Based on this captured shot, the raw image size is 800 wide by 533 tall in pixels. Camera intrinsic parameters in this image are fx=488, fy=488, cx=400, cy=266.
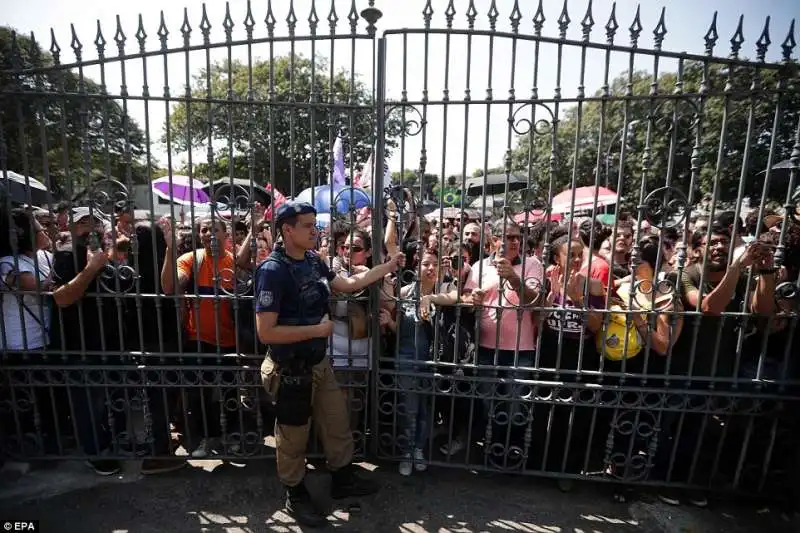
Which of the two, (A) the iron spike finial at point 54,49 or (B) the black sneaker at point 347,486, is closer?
(A) the iron spike finial at point 54,49

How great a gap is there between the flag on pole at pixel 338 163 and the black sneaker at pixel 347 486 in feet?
6.55

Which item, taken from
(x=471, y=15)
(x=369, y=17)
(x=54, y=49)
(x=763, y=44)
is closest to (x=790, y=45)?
(x=763, y=44)

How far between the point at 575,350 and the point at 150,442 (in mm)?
3172

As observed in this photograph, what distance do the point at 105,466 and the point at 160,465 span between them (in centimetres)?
39

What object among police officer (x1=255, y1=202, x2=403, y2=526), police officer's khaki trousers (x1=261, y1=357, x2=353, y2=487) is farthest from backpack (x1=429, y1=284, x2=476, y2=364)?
police officer's khaki trousers (x1=261, y1=357, x2=353, y2=487)

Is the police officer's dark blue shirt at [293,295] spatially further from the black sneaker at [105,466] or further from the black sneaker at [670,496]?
the black sneaker at [670,496]

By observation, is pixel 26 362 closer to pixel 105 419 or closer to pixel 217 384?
pixel 105 419

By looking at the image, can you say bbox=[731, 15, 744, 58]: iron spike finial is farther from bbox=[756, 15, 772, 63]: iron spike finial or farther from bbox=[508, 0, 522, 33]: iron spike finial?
bbox=[508, 0, 522, 33]: iron spike finial

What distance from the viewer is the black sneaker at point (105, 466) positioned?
3619 mm

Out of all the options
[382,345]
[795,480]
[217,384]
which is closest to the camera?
[795,480]

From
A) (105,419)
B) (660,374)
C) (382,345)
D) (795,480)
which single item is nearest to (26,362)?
(105,419)

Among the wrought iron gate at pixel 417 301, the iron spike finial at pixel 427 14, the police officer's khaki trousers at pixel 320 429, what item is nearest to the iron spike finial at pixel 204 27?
the wrought iron gate at pixel 417 301

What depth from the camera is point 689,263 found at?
3.85 metres

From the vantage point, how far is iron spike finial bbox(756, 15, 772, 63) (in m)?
2.78
